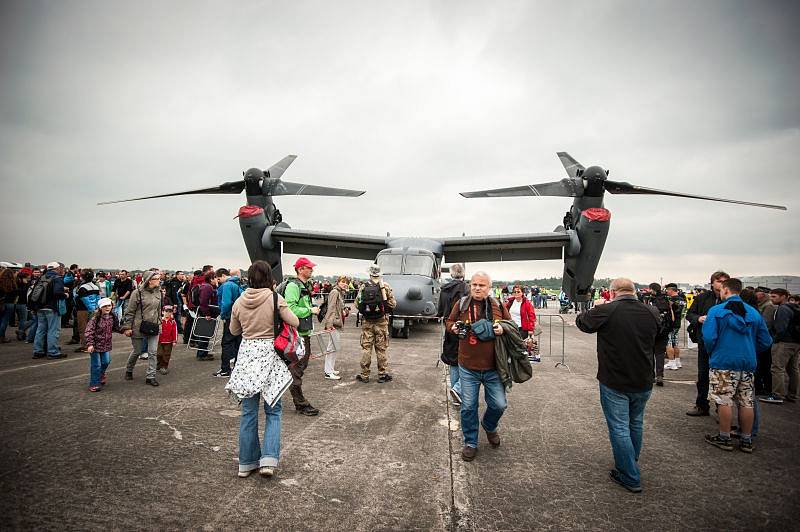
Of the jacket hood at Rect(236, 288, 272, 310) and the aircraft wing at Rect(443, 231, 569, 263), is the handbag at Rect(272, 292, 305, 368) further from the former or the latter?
the aircraft wing at Rect(443, 231, 569, 263)

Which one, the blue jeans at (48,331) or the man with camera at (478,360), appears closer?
the man with camera at (478,360)

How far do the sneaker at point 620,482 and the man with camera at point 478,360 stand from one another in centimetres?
97

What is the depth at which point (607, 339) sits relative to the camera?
3029 mm

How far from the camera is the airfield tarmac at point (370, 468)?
244 cm

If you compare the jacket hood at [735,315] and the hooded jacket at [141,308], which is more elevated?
the jacket hood at [735,315]

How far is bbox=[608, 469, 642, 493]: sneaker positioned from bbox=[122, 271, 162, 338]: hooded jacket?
6.29 metres

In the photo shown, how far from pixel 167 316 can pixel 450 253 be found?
39.7 ft

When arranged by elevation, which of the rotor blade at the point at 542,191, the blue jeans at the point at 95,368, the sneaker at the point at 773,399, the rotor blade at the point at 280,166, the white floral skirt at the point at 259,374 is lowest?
the sneaker at the point at 773,399

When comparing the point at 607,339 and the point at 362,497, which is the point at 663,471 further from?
the point at 362,497

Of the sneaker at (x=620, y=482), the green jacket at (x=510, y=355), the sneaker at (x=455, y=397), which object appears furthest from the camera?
the sneaker at (x=455, y=397)

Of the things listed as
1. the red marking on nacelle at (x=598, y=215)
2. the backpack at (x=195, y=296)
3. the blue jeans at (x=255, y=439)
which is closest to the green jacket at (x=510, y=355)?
the blue jeans at (x=255, y=439)

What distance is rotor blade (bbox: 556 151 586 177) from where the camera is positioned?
13.0 metres

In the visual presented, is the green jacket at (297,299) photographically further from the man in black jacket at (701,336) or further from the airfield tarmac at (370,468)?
the man in black jacket at (701,336)

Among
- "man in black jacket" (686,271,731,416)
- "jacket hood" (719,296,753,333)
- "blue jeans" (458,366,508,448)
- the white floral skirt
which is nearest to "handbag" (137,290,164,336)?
the white floral skirt
